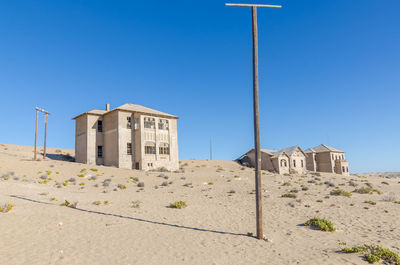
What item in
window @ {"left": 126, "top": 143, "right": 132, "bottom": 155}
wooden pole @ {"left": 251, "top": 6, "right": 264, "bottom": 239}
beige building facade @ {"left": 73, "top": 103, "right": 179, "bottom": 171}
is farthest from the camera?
window @ {"left": 126, "top": 143, "right": 132, "bottom": 155}

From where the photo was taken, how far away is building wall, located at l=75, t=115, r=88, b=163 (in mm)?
38125

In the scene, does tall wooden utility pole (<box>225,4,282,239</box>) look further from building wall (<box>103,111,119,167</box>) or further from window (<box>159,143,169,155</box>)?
window (<box>159,143,169,155</box>)

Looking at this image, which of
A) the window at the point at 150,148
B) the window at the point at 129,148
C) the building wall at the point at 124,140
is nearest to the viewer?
the building wall at the point at 124,140

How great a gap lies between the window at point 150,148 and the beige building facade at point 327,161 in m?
36.3

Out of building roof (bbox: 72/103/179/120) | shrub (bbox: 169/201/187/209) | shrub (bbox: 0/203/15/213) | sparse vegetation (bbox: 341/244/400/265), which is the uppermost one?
building roof (bbox: 72/103/179/120)

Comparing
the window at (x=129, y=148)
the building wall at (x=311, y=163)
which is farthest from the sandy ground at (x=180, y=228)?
the building wall at (x=311, y=163)

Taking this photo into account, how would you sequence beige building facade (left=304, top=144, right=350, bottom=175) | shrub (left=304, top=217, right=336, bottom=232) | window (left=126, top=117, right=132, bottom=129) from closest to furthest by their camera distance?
1. shrub (left=304, top=217, right=336, bottom=232)
2. window (left=126, top=117, right=132, bottom=129)
3. beige building facade (left=304, top=144, right=350, bottom=175)

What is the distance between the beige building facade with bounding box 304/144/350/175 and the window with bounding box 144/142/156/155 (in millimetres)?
36303

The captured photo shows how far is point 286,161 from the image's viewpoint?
165 ft

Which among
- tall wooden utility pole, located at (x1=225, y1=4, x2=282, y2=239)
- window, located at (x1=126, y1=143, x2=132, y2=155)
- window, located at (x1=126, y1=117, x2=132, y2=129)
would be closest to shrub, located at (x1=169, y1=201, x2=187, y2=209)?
tall wooden utility pole, located at (x1=225, y1=4, x2=282, y2=239)

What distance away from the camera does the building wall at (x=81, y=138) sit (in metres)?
38.1

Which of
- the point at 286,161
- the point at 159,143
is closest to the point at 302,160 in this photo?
the point at 286,161

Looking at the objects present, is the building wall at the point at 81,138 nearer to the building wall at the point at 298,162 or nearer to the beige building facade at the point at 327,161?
the building wall at the point at 298,162

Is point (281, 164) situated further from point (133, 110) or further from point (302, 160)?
point (133, 110)
